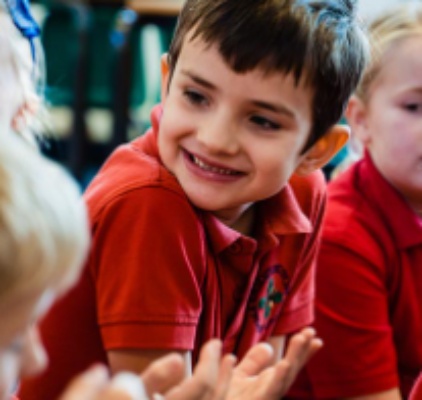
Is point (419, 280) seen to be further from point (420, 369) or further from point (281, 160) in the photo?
point (281, 160)

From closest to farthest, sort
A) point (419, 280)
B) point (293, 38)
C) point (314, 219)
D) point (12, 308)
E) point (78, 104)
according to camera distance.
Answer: point (12, 308)
point (293, 38)
point (314, 219)
point (419, 280)
point (78, 104)

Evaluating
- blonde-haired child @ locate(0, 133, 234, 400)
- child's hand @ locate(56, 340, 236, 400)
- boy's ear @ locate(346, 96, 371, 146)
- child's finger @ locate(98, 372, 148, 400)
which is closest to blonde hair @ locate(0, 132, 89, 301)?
blonde-haired child @ locate(0, 133, 234, 400)

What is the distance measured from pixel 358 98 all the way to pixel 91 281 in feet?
2.21

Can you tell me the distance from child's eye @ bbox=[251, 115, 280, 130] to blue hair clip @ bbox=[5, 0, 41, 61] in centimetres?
33

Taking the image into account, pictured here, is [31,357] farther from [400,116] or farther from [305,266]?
[400,116]

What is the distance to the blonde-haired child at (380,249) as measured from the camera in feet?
4.80

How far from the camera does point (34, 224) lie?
625mm

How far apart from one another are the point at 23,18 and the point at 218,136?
13.0 inches

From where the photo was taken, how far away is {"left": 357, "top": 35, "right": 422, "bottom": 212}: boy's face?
4.91 ft

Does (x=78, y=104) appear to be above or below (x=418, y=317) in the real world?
below

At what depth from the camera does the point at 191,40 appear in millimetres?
1136

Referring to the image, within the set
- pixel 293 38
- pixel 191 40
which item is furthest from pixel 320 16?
pixel 191 40

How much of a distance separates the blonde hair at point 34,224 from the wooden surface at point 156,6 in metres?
3.21

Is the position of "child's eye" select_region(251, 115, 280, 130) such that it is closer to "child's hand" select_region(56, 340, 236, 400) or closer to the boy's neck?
the boy's neck
